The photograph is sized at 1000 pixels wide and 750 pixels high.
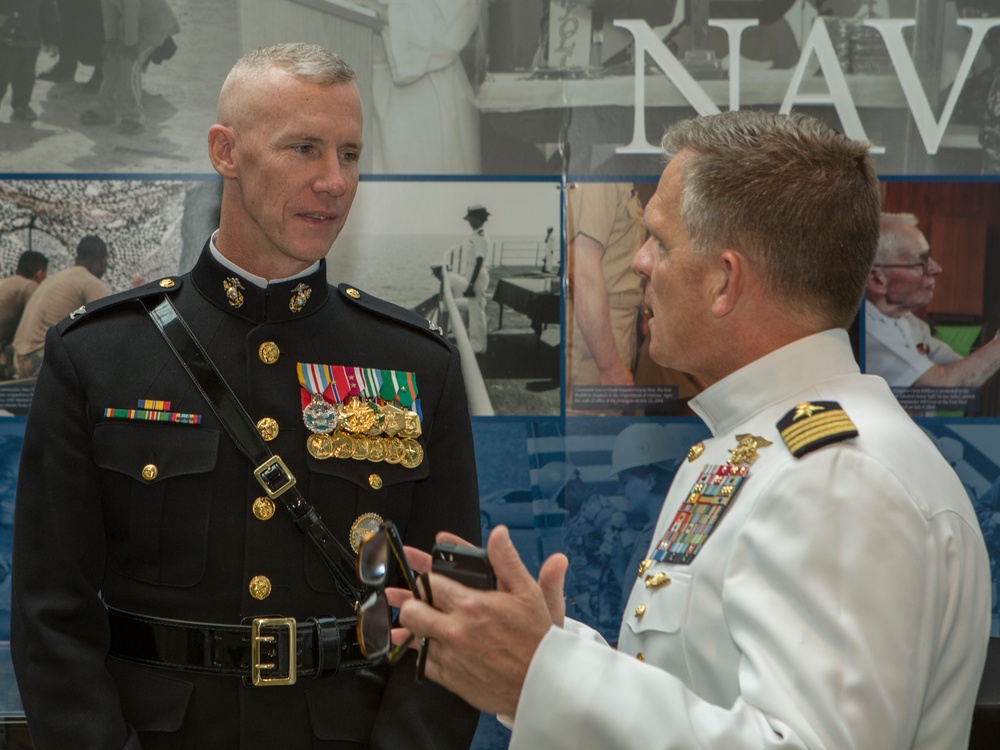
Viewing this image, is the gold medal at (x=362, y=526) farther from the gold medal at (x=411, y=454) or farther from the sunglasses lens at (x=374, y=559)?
the sunglasses lens at (x=374, y=559)

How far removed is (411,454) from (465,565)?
0.73 metres

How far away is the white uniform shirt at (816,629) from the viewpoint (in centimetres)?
Result: 98

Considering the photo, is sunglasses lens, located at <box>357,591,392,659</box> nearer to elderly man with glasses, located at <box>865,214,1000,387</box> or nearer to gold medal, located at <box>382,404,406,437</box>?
gold medal, located at <box>382,404,406,437</box>

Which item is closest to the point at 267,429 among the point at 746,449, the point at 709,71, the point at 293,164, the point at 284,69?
the point at 293,164

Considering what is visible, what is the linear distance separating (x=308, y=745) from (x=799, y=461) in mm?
989

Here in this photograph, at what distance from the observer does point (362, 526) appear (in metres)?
1.76

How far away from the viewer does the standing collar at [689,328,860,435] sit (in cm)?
127

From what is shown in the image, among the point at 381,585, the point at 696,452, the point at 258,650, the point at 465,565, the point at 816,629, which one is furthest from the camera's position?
the point at 258,650

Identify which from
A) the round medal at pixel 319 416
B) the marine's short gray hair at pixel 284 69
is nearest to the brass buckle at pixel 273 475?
the round medal at pixel 319 416

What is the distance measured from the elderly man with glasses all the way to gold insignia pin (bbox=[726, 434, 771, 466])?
199cm

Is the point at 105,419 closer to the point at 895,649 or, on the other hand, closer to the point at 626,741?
the point at 626,741

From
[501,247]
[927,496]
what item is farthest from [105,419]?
[501,247]

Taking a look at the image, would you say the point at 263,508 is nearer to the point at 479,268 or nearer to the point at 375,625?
the point at 375,625

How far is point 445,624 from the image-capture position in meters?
1.08
